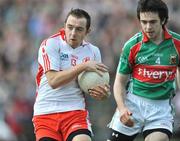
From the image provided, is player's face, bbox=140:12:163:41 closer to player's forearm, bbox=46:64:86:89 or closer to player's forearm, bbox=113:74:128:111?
player's forearm, bbox=113:74:128:111

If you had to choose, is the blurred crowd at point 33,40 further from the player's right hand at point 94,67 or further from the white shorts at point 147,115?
the player's right hand at point 94,67

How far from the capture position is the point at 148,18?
9.96 meters

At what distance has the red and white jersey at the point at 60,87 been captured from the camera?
10070 mm

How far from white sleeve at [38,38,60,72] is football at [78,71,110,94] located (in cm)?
32

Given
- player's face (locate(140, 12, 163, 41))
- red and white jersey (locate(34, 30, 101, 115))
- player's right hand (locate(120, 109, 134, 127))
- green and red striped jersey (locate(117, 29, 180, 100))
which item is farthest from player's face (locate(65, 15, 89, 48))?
player's right hand (locate(120, 109, 134, 127))

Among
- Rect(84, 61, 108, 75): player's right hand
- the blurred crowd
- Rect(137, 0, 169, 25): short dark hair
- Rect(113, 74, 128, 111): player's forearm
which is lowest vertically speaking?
the blurred crowd

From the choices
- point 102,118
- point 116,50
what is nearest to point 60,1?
Answer: point 116,50

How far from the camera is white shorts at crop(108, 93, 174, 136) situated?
1027 centimetres

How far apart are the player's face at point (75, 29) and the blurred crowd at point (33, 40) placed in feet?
17.2

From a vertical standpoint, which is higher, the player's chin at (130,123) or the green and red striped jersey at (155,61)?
the green and red striped jersey at (155,61)

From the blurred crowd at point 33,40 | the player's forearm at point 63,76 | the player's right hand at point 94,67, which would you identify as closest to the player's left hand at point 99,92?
the player's right hand at point 94,67

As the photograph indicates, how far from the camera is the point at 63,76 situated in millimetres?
9844

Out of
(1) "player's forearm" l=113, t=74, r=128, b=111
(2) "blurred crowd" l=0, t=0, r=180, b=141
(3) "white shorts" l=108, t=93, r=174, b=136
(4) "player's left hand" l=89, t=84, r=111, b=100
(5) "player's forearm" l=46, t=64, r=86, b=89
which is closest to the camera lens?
(5) "player's forearm" l=46, t=64, r=86, b=89

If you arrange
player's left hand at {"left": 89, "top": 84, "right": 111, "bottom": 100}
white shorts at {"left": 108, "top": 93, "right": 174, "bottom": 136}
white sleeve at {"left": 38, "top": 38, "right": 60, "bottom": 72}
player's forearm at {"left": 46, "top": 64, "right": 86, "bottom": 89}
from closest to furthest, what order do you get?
1. player's forearm at {"left": 46, "top": 64, "right": 86, "bottom": 89}
2. player's left hand at {"left": 89, "top": 84, "right": 111, "bottom": 100}
3. white sleeve at {"left": 38, "top": 38, "right": 60, "bottom": 72}
4. white shorts at {"left": 108, "top": 93, "right": 174, "bottom": 136}
